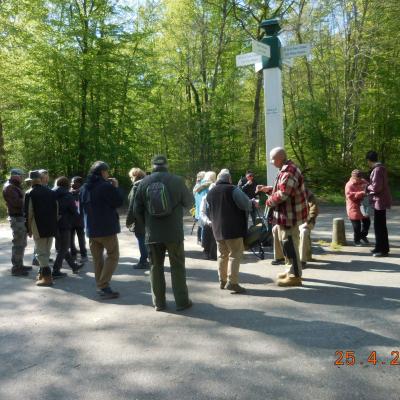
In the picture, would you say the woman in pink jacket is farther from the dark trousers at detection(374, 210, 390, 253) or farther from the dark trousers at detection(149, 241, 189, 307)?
the dark trousers at detection(149, 241, 189, 307)

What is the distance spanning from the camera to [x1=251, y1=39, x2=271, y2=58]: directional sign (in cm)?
809

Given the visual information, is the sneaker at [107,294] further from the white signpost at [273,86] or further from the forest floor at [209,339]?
the white signpost at [273,86]

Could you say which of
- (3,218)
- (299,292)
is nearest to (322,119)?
(3,218)

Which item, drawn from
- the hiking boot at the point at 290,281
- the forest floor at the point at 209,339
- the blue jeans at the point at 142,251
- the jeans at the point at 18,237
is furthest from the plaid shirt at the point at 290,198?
the jeans at the point at 18,237

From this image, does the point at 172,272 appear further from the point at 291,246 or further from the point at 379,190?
the point at 379,190

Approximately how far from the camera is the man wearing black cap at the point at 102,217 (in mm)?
6148

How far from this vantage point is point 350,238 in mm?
10227

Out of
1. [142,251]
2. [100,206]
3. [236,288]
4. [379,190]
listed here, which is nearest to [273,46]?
[379,190]

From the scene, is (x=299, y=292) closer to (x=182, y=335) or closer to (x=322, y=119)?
(x=182, y=335)

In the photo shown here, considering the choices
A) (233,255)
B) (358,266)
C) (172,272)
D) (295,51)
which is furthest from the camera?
(295,51)

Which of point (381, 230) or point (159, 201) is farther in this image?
point (381, 230)

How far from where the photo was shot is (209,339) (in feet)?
14.9

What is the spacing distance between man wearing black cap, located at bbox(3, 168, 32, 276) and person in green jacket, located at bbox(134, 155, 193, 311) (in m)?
3.46
